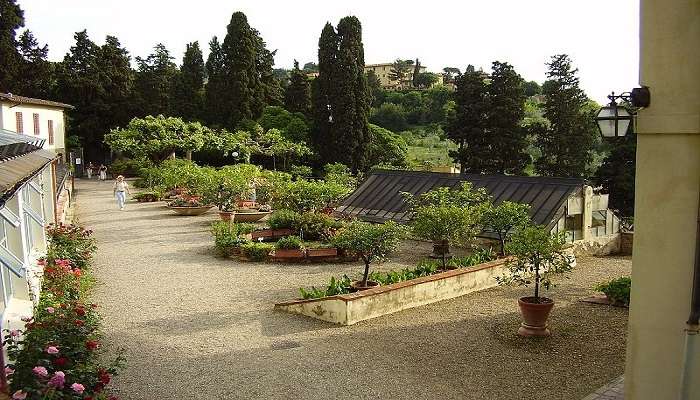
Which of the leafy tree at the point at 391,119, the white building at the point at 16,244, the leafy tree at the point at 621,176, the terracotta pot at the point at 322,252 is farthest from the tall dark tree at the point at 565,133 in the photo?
the leafy tree at the point at 391,119

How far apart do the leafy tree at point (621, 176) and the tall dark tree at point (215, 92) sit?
96.5ft

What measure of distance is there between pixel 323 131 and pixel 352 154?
113 inches

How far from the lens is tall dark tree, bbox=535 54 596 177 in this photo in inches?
1273

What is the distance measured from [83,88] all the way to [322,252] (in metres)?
39.0

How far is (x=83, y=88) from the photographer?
45969 mm

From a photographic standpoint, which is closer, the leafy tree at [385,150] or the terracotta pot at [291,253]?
the terracotta pot at [291,253]

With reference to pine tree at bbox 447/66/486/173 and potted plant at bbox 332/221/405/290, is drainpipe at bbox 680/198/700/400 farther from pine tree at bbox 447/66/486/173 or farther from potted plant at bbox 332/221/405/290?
pine tree at bbox 447/66/486/173

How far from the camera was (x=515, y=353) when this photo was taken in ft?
27.7

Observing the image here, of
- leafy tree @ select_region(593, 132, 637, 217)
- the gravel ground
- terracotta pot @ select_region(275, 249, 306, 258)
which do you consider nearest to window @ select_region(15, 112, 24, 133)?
the gravel ground

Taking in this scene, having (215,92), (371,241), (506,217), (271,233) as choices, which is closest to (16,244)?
(371,241)

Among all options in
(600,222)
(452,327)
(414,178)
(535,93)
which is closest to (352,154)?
(414,178)

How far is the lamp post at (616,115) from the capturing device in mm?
5616

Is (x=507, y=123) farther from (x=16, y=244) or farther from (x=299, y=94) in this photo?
(x=16, y=244)

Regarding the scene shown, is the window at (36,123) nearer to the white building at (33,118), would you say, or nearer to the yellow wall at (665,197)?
the white building at (33,118)
